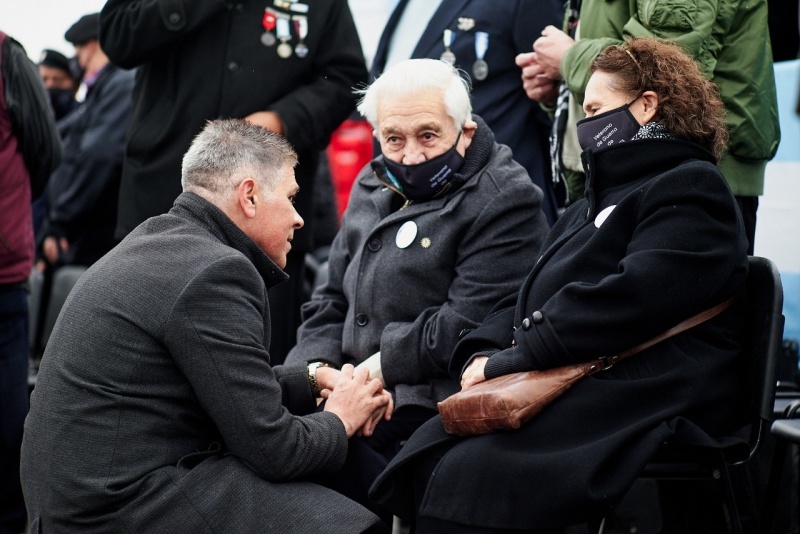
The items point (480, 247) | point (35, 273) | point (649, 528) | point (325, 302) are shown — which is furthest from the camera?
point (35, 273)

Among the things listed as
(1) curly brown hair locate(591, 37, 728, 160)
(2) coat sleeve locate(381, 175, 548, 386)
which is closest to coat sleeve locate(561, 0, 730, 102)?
(1) curly brown hair locate(591, 37, 728, 160)

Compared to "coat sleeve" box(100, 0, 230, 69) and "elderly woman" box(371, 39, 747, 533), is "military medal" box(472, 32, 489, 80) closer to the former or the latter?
"coat sleeve" box(100, 0, 230, 69)

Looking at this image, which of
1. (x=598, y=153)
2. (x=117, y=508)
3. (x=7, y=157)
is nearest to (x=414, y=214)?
(x=598, y=153)

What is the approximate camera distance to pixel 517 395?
9.67 feet

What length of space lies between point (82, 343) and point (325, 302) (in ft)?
4.30

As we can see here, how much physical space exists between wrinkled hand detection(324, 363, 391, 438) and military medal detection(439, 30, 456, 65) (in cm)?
150

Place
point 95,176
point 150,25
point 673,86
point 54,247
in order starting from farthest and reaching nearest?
1. point 54,247
2. point 95,176
3. point 150,25
4. point 673,86

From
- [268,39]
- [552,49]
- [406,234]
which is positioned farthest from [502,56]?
[406,234]

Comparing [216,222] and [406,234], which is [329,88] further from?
[216,222]

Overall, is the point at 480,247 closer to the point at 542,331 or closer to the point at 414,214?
the point at 414,214

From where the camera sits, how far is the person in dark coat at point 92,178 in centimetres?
661

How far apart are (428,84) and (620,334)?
1326 millimetres

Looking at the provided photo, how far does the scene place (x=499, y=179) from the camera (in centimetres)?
386

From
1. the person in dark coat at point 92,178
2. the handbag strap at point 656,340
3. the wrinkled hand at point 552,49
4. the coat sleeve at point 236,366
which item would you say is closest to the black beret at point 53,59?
the person in dark coat at point 92,178
